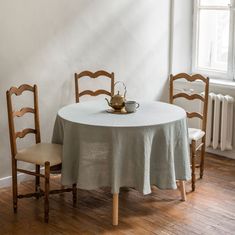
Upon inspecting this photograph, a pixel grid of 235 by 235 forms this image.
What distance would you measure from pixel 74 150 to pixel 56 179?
101 cm

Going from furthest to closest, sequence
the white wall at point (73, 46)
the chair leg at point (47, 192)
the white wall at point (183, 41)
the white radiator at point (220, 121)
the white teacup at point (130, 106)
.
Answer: the white wall at point (183, 41)
the white radiator at point (220, 121)
the white wall at point (73, 46)
the white teacup at point (130, 106)
the chair leg at point (47, 192)

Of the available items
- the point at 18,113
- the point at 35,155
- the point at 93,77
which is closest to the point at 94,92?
the point at 93,77

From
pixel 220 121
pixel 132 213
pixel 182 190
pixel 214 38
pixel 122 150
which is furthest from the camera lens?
pixel 214 38

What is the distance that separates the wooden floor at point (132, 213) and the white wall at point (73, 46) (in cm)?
62

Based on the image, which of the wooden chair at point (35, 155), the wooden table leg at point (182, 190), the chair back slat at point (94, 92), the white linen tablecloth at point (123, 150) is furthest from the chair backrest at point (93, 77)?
the wooden table leg at point (182, 190)

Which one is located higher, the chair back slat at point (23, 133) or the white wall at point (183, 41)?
the white wall at point (183, 41)

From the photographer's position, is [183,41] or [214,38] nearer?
[214,38]

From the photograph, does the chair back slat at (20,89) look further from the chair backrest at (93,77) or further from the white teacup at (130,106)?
the white teacup at (130,106)

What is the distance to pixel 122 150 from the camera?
340 centimetres

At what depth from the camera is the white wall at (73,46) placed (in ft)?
13.3

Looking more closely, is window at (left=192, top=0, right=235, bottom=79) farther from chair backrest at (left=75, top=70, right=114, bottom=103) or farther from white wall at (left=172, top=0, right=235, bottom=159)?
chair backrest at (left=75, top=70, right=114, bottom=103)

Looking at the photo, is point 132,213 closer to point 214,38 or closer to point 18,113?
point 18,113

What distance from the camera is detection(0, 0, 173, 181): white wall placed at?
13.3 feet

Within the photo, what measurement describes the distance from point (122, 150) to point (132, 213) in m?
0.61
